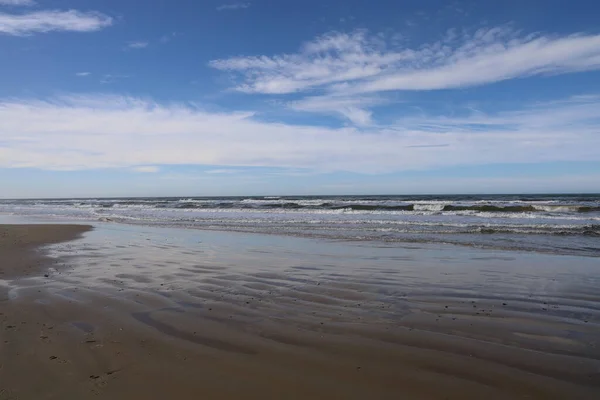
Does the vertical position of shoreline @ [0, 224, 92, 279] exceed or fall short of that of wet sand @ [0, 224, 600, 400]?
it exceeds it

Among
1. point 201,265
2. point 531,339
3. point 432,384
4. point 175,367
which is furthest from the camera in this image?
point 201,265

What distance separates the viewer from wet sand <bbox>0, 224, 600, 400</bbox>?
11.8ft

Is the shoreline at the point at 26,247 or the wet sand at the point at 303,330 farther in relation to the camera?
the shoreline at the point at 26,247

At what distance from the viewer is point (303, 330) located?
4953 millimetres

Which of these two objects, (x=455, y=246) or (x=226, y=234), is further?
(x=226, y=234)

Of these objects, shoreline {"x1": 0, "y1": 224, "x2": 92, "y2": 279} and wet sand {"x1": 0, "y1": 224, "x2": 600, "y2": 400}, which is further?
shoreline {"x1": 0, "y1": 224, "x2": 92, "y2": 279}

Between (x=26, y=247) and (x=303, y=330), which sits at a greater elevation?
(x=26, y=247)

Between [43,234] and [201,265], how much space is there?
11401 millimetres

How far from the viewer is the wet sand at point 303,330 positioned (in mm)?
3590

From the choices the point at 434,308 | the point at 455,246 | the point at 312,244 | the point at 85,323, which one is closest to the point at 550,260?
the point at 455,246

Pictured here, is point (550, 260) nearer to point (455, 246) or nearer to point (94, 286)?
point (455, 246)

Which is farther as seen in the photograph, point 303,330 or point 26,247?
point 26,247

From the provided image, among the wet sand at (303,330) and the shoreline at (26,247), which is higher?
the shoreline at (26,247)

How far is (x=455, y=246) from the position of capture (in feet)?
39.9
